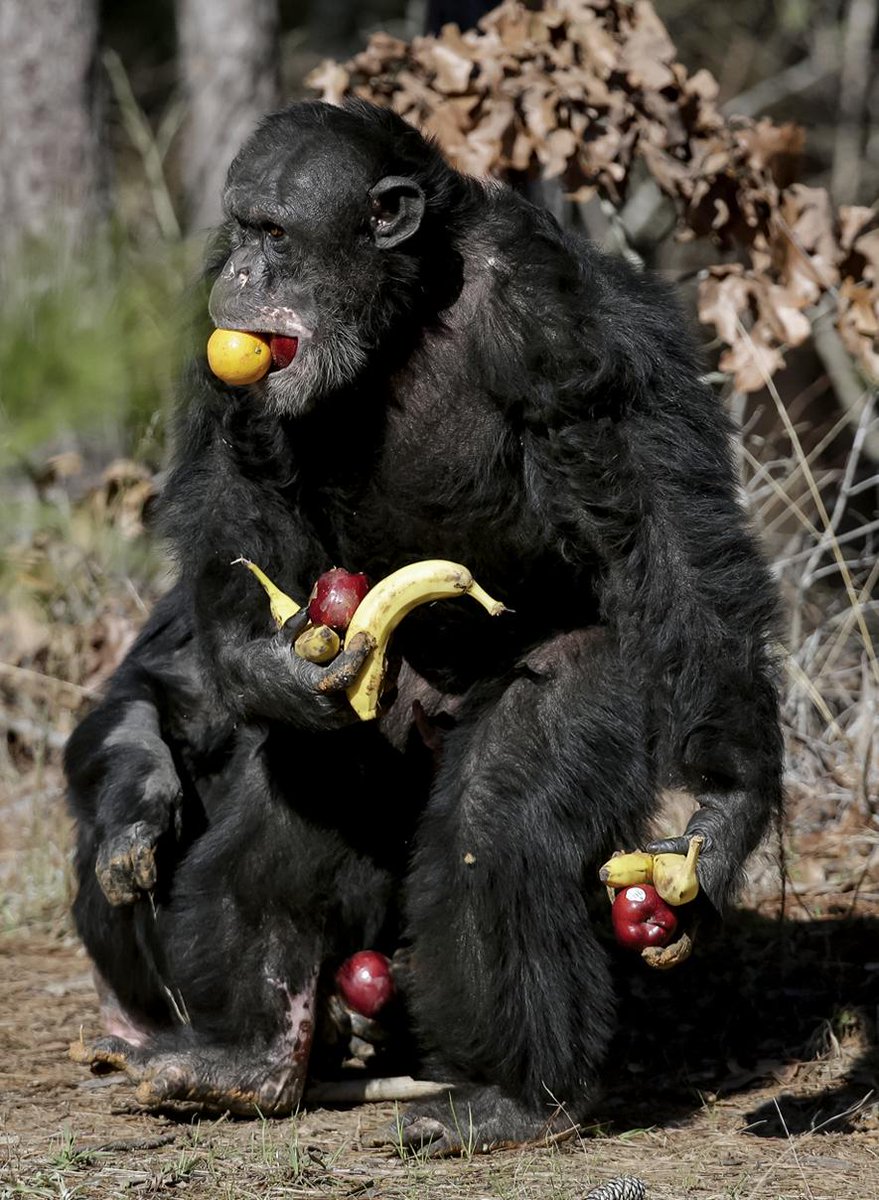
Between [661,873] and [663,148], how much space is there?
3.92m

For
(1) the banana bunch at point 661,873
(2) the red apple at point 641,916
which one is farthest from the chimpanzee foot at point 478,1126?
(1) the banana bunch at point 661,873

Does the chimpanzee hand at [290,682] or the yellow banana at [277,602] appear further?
the yellow banana at [277,602]

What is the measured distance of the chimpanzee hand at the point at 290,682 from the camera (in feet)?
13.5

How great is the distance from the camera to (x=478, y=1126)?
430 cm

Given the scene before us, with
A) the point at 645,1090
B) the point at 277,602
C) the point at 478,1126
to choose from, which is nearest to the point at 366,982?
the point at 478,1126

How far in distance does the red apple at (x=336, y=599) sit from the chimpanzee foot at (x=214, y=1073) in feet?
4.32

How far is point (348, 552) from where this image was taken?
15.3 feet

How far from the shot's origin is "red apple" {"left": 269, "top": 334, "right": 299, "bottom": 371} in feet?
14.5

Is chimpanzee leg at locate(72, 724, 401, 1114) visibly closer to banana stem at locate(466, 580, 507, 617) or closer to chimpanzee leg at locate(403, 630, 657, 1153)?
chimpanzee leg at locate(403, 630, 657, 1153)

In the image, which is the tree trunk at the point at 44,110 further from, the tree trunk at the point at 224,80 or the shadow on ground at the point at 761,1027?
the shadow on ground at the point at 761,1027

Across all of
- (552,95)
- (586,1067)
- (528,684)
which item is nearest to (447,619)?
(528,684)

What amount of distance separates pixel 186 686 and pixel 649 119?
324 centimetres

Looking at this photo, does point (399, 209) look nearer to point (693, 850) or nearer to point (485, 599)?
point (485, 599)

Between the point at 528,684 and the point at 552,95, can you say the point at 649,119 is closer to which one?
the point at 552,95
